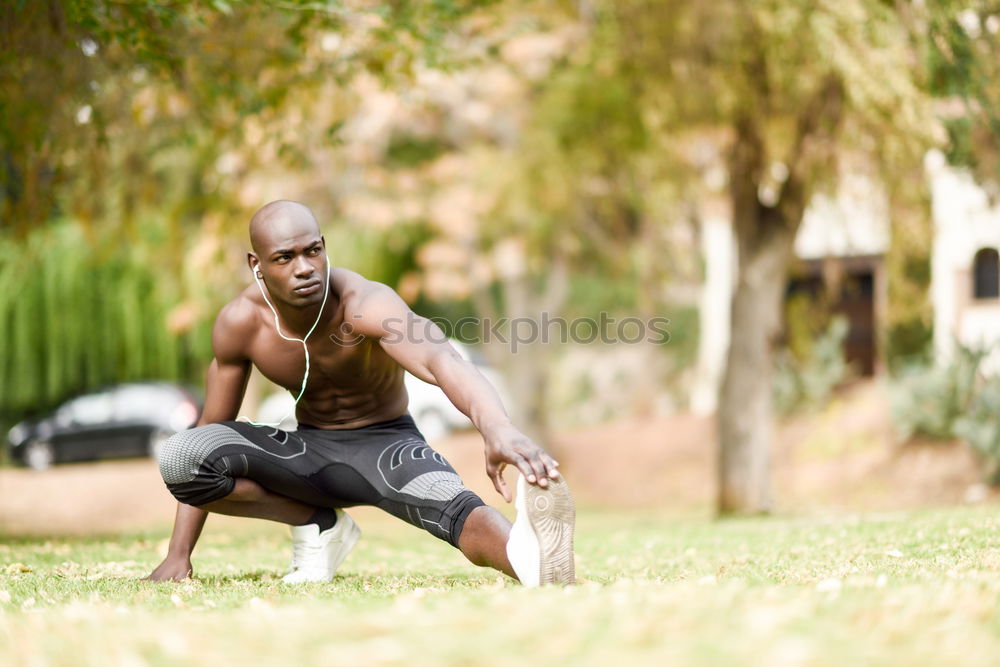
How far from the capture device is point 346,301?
4.73 m

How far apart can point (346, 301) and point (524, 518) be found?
1.36 meters

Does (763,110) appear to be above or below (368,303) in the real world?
above

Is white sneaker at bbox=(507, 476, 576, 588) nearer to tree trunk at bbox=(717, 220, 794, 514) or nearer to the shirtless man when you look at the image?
the shirtless man

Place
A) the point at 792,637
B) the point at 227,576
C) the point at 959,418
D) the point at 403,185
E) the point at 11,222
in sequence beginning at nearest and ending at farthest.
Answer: the point at 792,637, the point at 227,576, the point at 11,222, the point at 959,418, the point at 403,185

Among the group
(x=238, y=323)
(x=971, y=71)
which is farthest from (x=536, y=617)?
(x=971, y=71)

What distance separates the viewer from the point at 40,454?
20.4m

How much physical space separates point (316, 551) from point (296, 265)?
130 centimetres

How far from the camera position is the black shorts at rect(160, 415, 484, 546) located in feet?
14.9

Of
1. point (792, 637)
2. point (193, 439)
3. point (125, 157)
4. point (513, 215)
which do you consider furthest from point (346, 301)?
point (513, 215)

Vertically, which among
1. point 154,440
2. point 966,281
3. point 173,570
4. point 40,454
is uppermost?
point 966,281

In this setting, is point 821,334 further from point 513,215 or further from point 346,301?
point 346,301

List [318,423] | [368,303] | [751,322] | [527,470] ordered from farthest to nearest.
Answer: [751,322], [318,423], [368,303], [527,470]

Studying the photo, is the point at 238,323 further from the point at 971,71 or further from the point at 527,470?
the point at 971,71

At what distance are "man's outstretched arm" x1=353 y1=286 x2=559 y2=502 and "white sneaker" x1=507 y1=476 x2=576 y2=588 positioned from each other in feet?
Answer: 0.19
